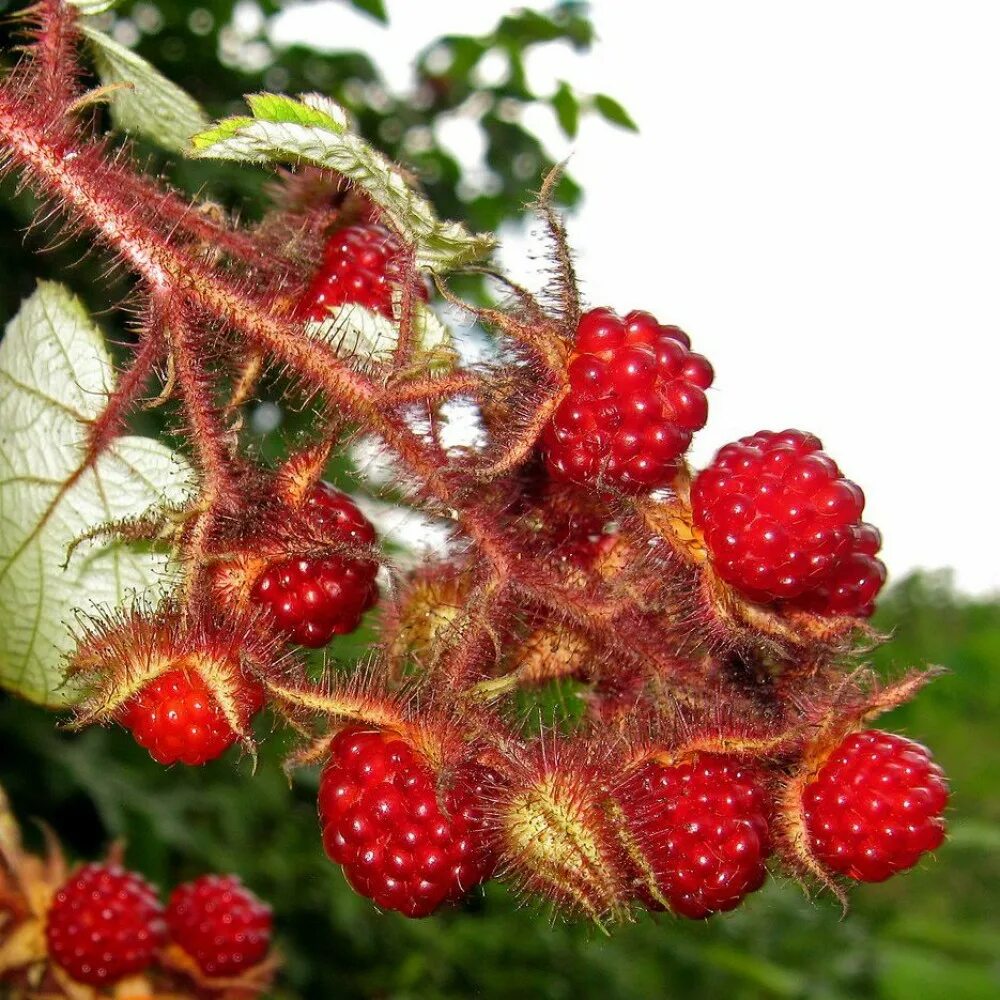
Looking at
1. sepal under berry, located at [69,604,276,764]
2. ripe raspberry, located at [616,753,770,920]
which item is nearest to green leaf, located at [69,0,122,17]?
sepal under berry, located at [69,604,276,764]

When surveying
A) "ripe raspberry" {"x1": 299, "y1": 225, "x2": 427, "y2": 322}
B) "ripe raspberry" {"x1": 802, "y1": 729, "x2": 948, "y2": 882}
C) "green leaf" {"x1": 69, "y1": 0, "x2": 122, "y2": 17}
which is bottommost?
"ripe raspberry" {"x1": 802, "y1": 729, "x2": 948, "y2": 882}

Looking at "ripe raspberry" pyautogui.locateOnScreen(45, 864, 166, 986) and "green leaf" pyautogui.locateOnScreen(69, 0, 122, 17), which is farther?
"ripe raspberry" pyautogui.locateOnScreen(45, 864, 166, 986)

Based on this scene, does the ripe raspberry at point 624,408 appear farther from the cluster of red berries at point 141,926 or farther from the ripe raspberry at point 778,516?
the cluster of red berries at point 141,926

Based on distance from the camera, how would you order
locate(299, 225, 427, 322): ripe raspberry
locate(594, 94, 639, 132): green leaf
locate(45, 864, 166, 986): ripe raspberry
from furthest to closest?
locate(594, 94, 639, 132): green leaf → locate(45, 864, 166, 986): ripe raspberry → locate(299, 225, 427, 322): ripe raspberry

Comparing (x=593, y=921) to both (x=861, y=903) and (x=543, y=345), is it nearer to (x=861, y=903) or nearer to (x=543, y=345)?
(x=543, y=345)

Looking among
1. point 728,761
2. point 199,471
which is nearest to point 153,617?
point 199,471

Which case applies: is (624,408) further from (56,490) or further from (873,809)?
(56,490)

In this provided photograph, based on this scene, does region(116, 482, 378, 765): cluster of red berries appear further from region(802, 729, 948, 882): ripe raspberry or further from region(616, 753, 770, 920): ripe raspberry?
Answer: region(802, 729, 948, 882): ripe raspberry
